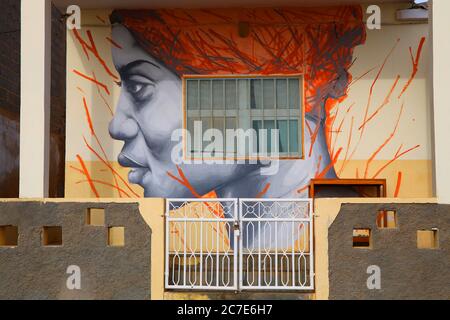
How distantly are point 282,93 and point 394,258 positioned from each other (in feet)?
11.3

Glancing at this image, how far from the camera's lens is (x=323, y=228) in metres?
6.23

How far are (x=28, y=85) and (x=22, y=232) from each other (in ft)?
5.74

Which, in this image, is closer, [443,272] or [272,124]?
[443,272]

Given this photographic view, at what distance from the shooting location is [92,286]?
632 cm

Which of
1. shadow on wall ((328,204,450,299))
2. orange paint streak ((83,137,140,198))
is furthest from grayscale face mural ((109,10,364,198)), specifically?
shadow on wall ((328,204,450,299))

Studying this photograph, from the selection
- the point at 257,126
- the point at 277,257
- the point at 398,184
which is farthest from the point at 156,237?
the point at 398,184

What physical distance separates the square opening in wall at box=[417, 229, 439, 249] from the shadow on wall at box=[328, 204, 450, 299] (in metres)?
0.02

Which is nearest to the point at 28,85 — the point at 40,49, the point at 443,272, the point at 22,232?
the point at 40,49

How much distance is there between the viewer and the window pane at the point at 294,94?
8688 millimetres

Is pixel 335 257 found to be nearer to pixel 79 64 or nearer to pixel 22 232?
pixel 22 232

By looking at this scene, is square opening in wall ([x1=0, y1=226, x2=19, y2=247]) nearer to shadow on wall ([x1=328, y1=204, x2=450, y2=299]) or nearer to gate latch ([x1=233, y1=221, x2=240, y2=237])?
gate latch ([x1=233, y1=221, x2=240, y2=237])

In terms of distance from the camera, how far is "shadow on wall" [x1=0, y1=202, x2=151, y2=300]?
6309 mm
